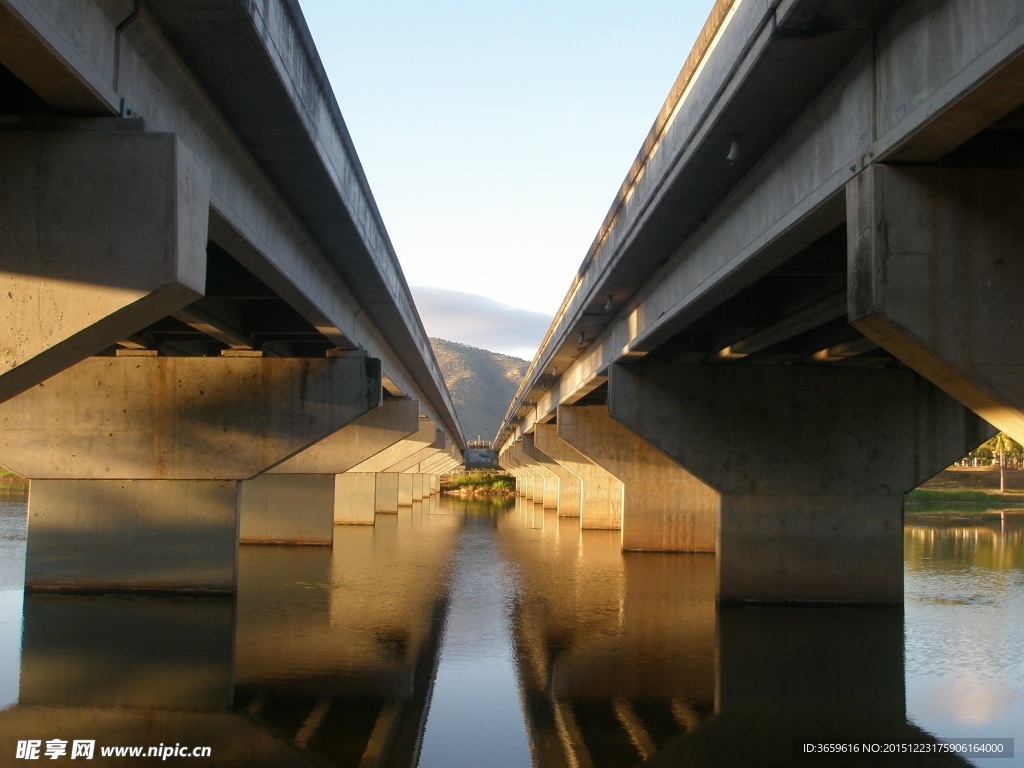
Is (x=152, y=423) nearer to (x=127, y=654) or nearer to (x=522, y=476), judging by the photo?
(x=127, y=654)

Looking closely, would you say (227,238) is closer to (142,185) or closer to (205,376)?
(142,185)

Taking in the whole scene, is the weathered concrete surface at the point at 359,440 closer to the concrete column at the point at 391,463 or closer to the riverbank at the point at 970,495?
the concrete column at the point at 391,463

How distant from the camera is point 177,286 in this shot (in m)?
8.27

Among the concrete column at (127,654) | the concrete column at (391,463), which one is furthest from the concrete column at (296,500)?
the concrete column at (127,654)

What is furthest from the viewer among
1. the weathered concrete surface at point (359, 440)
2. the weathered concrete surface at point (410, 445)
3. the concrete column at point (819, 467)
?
the weathered concrete surface at point (410, 445)

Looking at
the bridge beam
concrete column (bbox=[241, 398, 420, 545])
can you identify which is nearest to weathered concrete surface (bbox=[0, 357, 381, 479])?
concrete column (bbox=[241, 398, 420, 545])

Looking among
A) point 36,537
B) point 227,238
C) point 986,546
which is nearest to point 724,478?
point 227,238

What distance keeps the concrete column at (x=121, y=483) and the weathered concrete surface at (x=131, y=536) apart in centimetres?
2

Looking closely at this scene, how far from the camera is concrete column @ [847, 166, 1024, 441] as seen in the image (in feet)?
26.3

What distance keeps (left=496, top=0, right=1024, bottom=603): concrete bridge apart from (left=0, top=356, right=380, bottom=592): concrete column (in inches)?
322

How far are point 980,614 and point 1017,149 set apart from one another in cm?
1226

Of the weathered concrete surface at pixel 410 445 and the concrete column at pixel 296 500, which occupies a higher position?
the weathered concrete surface at pixel 410 445

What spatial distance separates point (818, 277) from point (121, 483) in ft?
43.4

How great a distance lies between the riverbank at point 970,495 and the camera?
62.3m
